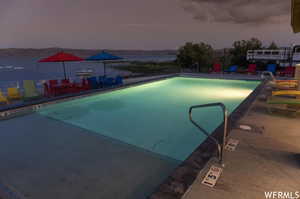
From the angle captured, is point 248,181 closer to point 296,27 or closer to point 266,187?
point 266,187

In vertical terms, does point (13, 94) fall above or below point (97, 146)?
above

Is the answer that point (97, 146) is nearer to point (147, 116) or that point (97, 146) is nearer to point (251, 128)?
point (147, 116)

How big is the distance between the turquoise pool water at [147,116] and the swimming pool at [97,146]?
0.01 meters

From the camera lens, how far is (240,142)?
245cm

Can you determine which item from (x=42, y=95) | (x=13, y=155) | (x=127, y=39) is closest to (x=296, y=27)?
(x=13, y=155)

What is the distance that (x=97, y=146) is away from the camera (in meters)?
3.10

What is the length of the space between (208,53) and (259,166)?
58.3 ft

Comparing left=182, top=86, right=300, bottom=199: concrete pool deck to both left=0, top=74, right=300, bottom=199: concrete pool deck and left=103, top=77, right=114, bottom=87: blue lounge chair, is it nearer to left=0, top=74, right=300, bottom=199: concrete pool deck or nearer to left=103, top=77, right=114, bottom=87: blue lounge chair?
left=0, top=74, right=300, bottom=199: concrete pool deck

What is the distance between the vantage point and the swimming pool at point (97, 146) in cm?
214

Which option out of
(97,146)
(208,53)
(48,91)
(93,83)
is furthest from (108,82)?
(208,53)

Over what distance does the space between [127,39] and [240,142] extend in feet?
71.5

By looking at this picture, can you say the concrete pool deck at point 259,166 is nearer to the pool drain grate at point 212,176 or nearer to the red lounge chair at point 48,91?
the pool drain grate at point 212,176

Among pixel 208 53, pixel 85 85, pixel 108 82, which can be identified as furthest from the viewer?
pixel 208 53

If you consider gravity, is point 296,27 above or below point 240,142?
above
